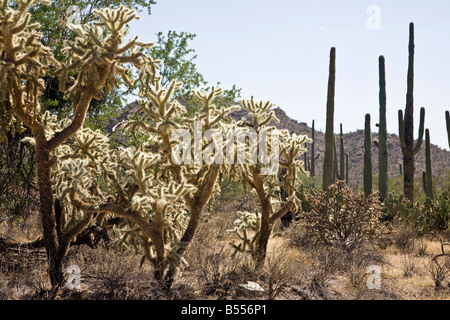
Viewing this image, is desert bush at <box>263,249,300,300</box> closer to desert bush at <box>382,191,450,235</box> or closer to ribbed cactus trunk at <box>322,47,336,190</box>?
desert bush at <box>382,191,450,235</box>

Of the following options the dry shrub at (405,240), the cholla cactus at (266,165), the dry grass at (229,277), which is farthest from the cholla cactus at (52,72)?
the dry shrub at (405,240)

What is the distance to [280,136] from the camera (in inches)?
287

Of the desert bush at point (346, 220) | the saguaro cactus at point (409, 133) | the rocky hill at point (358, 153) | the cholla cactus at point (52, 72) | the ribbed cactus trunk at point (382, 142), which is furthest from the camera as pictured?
the rocky hill at point (358, 153)

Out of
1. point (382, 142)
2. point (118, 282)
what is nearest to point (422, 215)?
point (382, 142)

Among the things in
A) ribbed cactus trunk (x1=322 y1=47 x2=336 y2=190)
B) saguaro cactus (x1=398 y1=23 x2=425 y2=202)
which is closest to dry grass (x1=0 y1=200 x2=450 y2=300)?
ribbed cactus trunk (x1=322 y1=47 x2=336 y2=190)

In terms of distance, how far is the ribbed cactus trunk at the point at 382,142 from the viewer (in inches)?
658

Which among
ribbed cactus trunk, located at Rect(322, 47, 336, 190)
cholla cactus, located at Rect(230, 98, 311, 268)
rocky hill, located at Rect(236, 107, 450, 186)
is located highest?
rocky hill, located at Rect(236, 107, 450, 186)

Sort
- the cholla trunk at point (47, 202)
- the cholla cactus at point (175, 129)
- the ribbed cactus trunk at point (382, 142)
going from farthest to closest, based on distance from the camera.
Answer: the ribbed cactus trunk at point (382, 142), the cholla cactus at point (175, 129), the cholla trunk at point (47, 202)

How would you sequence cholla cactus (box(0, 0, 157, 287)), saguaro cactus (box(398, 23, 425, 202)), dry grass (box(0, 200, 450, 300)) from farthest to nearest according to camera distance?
saguaro cactus (box(398, 23, 425, 202))
dry grass (box(0, 200, 450, 300))
cholla cactus (box(0, 0, 157, 287))

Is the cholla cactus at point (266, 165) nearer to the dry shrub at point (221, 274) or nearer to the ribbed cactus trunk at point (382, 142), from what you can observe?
the dry shrub at point (221, 274)

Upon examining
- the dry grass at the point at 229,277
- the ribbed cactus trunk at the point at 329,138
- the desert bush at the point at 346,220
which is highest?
the ribbed cactus trunk at the point at 329,138

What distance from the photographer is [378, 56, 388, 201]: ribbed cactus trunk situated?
16.7 metres
